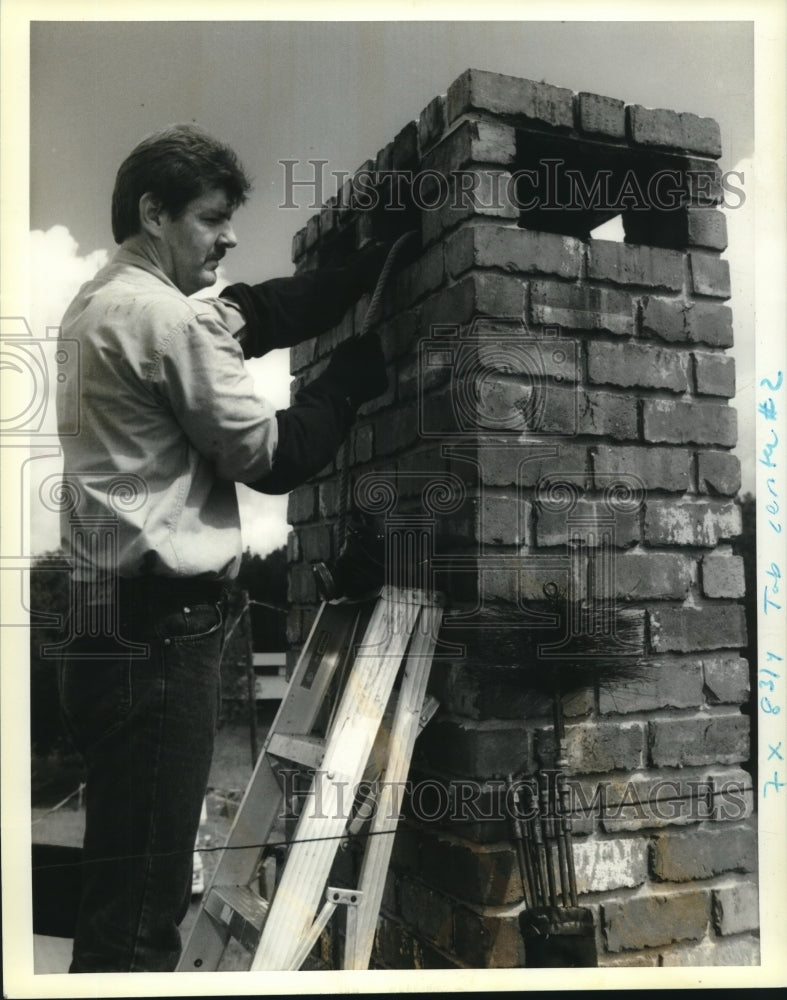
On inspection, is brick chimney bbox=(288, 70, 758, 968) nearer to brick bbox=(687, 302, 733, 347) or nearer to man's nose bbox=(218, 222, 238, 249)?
brick bbox=(687, 302, 733, 347)

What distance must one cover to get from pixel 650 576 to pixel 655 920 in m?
0.75

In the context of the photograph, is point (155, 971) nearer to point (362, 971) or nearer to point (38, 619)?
point (362, 971)

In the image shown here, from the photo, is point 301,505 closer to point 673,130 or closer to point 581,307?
point 581,307

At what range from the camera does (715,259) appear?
213 cm

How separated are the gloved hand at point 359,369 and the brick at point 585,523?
1.59 ft

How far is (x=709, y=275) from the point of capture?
6.97 ft

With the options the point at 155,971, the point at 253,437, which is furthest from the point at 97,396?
the point at 155,971

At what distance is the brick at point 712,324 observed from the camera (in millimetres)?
2119

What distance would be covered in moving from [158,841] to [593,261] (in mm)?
1525

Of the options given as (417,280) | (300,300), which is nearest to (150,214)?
(300,300)

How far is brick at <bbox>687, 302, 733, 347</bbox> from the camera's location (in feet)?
6.95

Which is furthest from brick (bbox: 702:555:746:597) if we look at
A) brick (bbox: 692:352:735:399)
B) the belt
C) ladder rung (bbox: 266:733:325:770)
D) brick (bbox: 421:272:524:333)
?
the belt

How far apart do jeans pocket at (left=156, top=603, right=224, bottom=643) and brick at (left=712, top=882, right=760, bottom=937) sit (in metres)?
1.28

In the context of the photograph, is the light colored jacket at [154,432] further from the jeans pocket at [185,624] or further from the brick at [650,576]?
the brick at [650,576]
